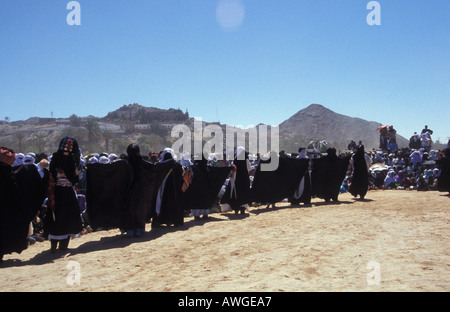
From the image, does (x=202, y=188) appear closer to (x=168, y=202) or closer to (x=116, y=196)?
(x=168, y=202)

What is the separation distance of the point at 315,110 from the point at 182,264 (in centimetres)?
13165

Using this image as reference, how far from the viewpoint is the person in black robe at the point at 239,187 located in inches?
388

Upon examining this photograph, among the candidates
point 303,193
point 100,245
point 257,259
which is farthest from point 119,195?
point 303,193

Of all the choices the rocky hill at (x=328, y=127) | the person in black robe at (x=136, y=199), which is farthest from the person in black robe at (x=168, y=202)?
the rocky hill at (x=328, y=127)

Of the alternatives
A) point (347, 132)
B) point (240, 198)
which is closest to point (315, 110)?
point (347, 132)

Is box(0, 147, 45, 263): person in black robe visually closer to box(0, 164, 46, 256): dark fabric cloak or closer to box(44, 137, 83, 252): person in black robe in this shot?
box(0, 164, 46, 256): dark fabric cloak

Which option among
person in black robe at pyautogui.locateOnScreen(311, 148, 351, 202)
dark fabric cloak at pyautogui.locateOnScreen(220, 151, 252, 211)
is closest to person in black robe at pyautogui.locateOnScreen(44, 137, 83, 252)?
dark fabric cloak at pyautogui.locateOnScreen(220, 151, 252, 211)

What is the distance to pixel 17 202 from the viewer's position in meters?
5.79

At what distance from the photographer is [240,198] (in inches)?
388

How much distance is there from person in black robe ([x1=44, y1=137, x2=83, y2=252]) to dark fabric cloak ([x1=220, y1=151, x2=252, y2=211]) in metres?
4.55

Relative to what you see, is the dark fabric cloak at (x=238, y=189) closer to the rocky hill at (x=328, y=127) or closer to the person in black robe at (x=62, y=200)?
the person in black robe at (x=62, y=200)

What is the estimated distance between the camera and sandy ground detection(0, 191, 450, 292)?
4.02 metres

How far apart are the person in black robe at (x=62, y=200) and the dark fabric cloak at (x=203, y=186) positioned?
329 centimetres
